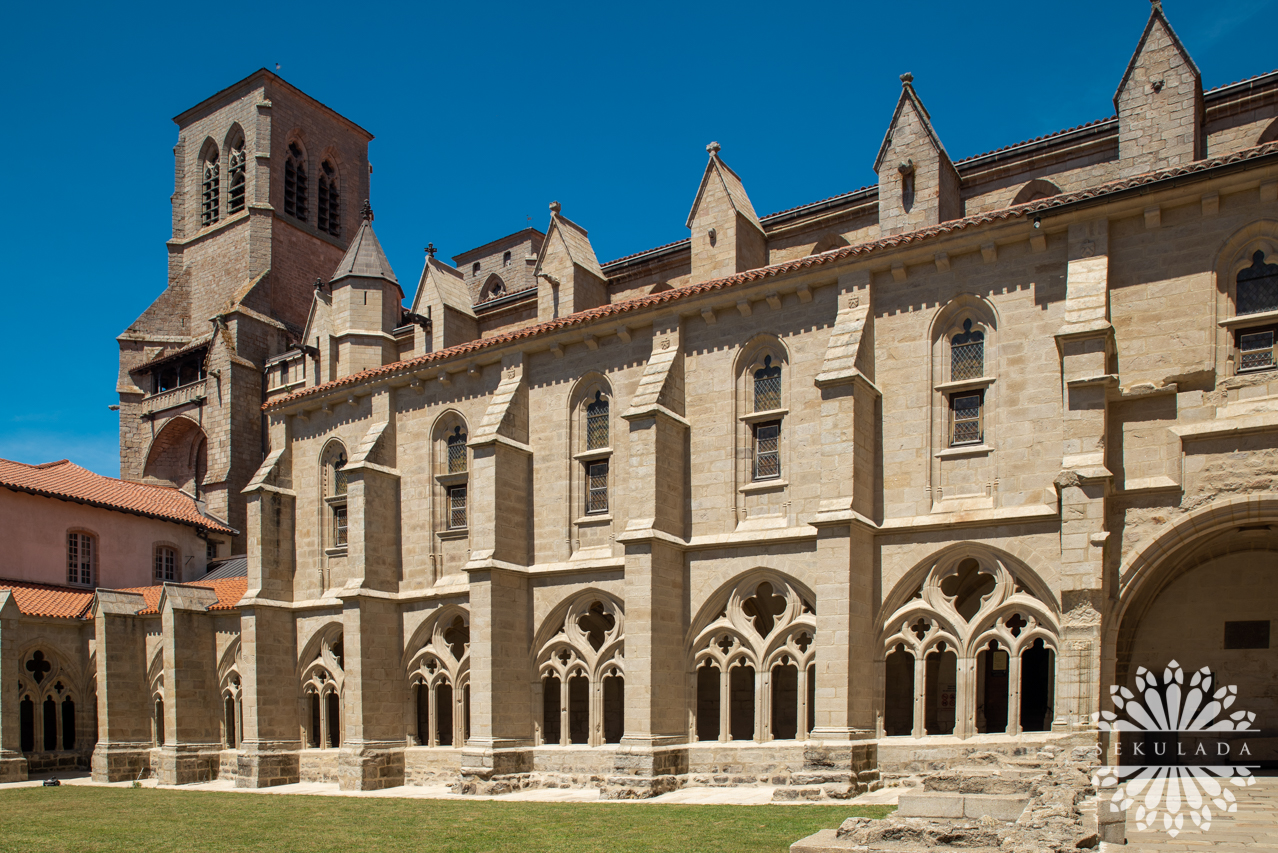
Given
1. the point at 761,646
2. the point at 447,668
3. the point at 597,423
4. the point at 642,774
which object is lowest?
the point at 642,774

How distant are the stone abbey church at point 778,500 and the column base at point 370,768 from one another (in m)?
0.07

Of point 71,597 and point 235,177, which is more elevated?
point 235,177

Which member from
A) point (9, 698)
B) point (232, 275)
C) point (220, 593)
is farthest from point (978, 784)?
point (232, 275)

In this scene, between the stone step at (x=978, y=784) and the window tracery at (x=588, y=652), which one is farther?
the window tracery at (x=588, y=652)

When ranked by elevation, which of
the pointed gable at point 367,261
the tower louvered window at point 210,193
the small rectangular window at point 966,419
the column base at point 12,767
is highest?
the tower louvered window at point 210,193

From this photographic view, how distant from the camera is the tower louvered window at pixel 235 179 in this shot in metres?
46.6

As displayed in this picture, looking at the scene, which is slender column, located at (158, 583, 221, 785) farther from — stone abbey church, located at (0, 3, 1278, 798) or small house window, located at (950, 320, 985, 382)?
small house window, located at (950, 320, 985, 382)

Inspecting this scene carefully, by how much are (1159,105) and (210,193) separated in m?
41.0

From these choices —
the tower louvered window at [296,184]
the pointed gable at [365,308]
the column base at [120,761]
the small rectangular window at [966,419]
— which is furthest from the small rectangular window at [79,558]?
the small rectangular window at [966,419]

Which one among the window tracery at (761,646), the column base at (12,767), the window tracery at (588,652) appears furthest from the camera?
the column base at (12,767)

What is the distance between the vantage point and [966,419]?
59.0ft

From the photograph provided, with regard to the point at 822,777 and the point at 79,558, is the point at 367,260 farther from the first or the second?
the point at 822,777

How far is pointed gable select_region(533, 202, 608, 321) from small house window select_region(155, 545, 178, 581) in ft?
57.4

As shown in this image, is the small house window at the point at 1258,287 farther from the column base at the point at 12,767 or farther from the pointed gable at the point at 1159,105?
the column base at the point at 12,767
